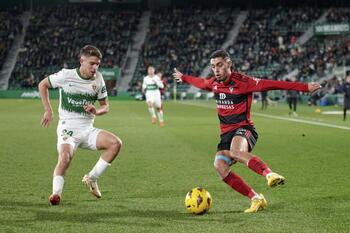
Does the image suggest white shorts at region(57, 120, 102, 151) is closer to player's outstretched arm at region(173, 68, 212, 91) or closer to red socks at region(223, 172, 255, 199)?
player's outstretched arm at region(173, 68, 212, 91)

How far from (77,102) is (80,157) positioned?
5559 mm

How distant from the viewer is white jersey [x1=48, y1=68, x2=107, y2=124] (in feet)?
28.4

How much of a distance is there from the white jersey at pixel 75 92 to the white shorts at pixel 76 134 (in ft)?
0.27

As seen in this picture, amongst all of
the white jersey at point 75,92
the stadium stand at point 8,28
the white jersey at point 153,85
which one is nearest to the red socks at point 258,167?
the white jersey at point 75,92

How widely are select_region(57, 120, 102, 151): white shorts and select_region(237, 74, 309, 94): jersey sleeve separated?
2133 mm

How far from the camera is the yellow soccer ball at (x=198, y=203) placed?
7.52 metres

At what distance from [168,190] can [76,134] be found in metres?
1.66

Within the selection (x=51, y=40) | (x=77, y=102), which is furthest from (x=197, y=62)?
(x=77, y=102)

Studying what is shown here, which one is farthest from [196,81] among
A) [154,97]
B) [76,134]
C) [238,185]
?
[154,97]

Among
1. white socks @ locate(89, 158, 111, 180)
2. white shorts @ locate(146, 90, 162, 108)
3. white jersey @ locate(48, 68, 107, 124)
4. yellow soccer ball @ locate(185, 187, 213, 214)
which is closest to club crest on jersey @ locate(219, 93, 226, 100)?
yellow soccer ball @ locate(185, 187, 213, 214)

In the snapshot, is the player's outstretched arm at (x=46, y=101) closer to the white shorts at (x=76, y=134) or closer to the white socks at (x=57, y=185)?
the white shorts at (x=76, y=134)

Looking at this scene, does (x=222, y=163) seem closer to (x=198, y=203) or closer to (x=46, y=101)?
(x=198, y=203)

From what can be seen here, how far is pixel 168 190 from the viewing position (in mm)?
9391

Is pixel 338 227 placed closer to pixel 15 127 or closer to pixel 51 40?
pixel 15 127
